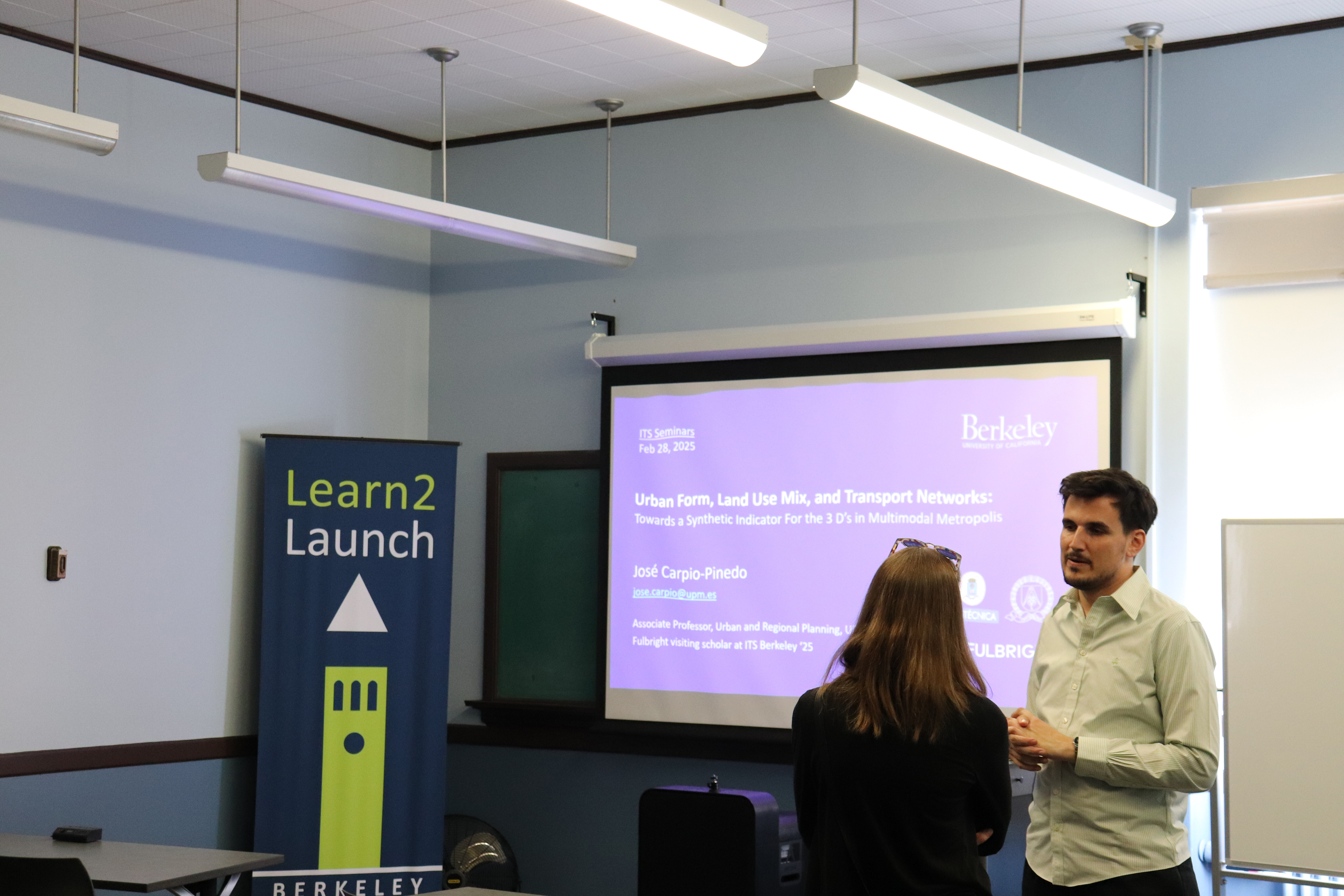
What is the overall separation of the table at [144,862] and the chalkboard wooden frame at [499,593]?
1.86m

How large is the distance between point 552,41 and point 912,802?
11.2 ft

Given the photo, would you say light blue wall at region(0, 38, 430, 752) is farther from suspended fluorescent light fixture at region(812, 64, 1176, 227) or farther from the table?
suspended fluorescent light fixture at region(812, 64, 1176, 227)

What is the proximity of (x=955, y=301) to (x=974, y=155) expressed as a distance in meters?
1.28

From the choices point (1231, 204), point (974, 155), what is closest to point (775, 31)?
point (974, 155)

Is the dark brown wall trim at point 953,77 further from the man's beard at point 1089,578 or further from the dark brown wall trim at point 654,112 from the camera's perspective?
the man's beard at point 1089,578

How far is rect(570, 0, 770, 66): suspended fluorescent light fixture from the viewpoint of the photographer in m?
2.89

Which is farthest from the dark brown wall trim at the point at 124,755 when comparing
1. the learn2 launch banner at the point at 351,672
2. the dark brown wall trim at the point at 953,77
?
the dark brown wall trim at the point at 953,77

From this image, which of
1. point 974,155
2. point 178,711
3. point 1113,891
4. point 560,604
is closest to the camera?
point 1113,891

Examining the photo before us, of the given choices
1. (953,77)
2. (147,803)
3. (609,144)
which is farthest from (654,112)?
(147,803)

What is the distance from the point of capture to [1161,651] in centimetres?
276

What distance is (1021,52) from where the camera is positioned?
4.07m

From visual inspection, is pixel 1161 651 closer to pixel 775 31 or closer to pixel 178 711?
pixel 775 31

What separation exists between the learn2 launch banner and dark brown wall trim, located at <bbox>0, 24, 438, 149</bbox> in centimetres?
141

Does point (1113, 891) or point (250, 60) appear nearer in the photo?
point (1113, 891)
